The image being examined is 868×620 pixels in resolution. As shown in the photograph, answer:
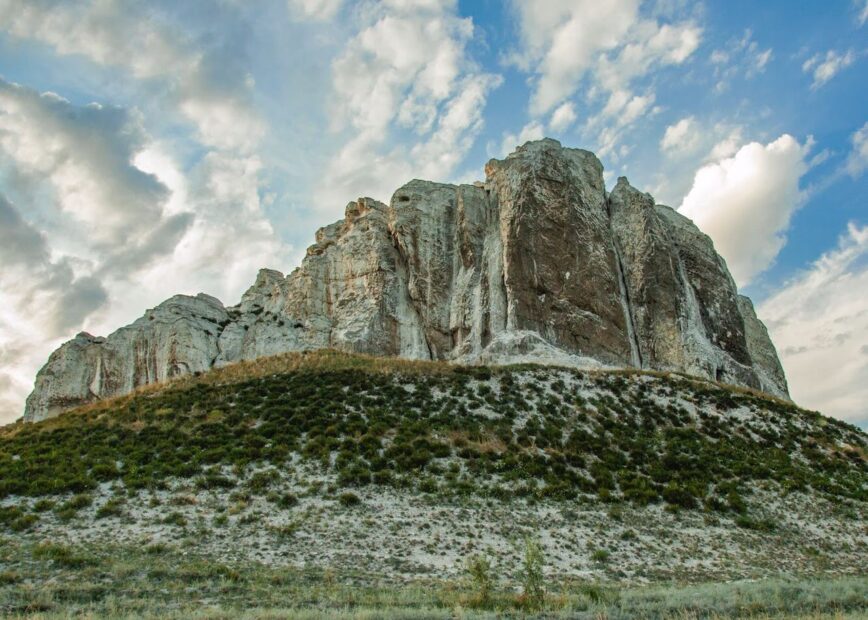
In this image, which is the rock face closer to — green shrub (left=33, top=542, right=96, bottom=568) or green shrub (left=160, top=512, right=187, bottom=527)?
green shrub (left=160, top=512, right=187, bottom=527)

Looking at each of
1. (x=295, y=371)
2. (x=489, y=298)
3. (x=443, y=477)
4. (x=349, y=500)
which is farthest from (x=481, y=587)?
(x=489, y=298)

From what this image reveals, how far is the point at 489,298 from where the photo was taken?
43.2 m

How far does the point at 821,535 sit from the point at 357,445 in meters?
15.9

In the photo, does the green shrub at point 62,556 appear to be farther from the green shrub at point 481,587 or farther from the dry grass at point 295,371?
the dry grass at point 295,371

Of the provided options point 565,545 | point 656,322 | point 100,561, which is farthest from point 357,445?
point 656,322

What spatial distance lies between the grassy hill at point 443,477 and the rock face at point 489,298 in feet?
25.1

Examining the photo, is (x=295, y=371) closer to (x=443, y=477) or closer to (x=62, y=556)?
(x=443, y=477)

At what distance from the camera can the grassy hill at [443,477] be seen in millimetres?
16297

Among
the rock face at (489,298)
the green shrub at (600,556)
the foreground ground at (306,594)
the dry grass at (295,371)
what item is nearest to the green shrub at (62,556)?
the foreground ground at (306,594)

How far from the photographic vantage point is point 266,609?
1047 centimetres

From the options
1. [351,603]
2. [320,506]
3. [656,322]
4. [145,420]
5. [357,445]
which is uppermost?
[656,322]

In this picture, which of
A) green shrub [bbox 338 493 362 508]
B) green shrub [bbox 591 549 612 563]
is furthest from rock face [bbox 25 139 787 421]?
green shrub [bbox 591 549 612 563]

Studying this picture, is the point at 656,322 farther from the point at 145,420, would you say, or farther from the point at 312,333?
the point at 145,420

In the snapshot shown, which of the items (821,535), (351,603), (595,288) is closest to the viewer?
(351,603)
